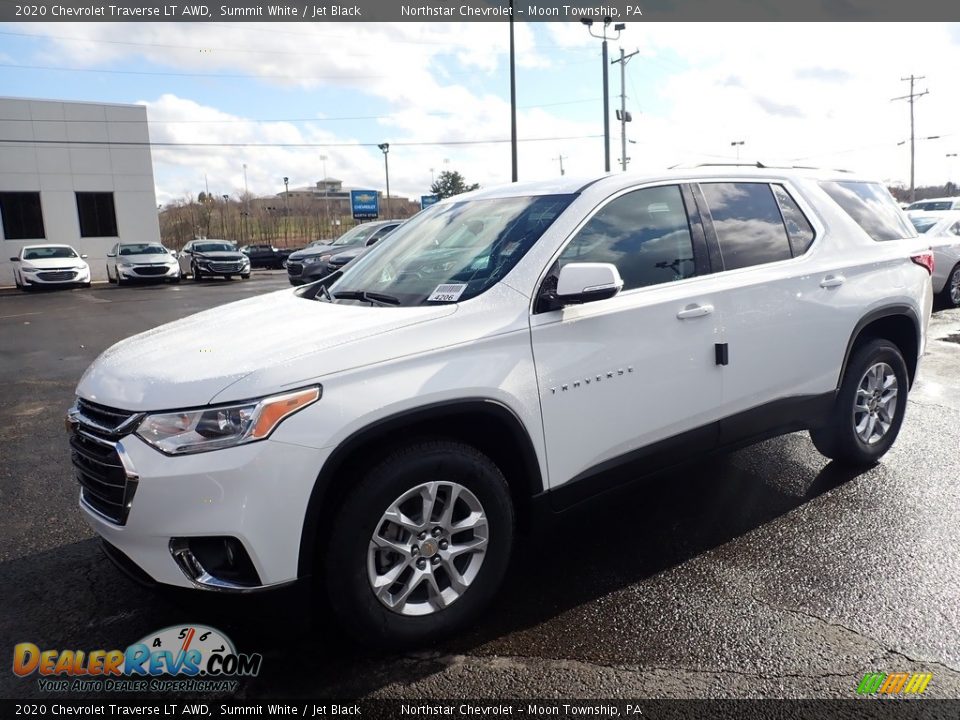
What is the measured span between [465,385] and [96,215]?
37.2m

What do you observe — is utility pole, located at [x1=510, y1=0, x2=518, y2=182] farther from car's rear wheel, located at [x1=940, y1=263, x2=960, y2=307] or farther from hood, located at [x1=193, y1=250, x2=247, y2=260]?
car's rear wheel, located at [x1=940, y1=263, x2=960, y2=307]

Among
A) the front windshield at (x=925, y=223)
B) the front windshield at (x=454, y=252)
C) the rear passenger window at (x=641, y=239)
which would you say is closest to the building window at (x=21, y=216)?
the front windshield at (x=925, y=223)

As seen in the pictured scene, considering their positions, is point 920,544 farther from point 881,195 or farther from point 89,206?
point 89,206

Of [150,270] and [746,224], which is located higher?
[746,224]

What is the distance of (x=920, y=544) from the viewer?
11.8 ft

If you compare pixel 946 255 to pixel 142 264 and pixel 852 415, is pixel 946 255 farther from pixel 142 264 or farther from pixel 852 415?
pixel 142 264

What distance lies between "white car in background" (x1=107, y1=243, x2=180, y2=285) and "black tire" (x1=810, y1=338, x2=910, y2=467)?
76.4 feet

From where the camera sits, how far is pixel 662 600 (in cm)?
315

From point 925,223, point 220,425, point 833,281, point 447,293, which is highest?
point 925,223

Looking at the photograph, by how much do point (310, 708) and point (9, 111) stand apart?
125 ft

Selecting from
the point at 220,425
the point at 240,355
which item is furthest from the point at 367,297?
the point at 220,425

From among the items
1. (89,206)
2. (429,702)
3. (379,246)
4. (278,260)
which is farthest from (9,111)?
(429,702)

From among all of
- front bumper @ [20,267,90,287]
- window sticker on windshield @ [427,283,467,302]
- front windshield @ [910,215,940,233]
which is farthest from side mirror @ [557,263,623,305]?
front bumper @ [20,267,90,287]

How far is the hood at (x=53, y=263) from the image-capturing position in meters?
22.6
